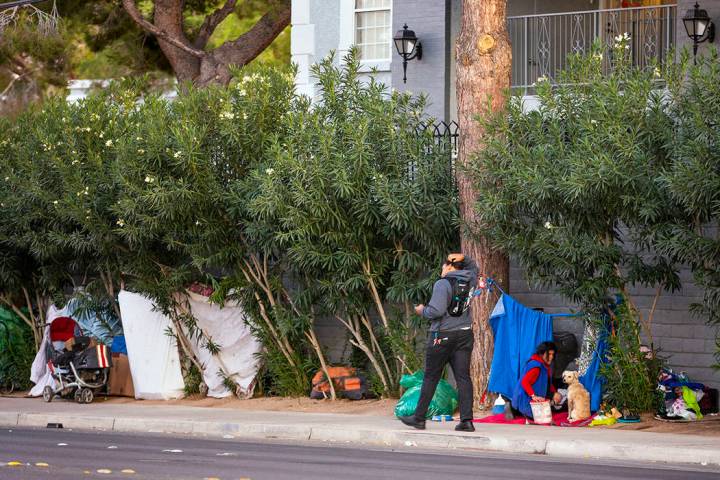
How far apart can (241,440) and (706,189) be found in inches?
221

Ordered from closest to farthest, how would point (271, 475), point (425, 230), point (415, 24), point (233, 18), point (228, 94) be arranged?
1. point (271, 475)
2. point (425, 230)
3. point (228, 94)
4. point (415, 24)
5. point (233, 18)

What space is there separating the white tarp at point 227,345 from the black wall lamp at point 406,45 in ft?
16.0

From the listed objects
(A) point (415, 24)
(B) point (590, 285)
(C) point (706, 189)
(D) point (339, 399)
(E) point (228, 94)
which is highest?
(A) point (415, 24)

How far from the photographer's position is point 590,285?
14.1m

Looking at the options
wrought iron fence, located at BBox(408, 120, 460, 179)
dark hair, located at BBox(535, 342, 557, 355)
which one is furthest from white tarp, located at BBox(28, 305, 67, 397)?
dark hair, located at BBox(535, 342, 557, 355)

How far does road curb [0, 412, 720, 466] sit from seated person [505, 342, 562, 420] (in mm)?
1539

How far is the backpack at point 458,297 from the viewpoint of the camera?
1334cm

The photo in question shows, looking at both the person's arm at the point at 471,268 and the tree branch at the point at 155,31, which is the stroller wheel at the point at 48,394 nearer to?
the person's arm at the point at 471,268

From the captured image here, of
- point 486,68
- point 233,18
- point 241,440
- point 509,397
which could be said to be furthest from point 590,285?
point 233,18

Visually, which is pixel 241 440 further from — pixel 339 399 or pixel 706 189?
pixel 706 189

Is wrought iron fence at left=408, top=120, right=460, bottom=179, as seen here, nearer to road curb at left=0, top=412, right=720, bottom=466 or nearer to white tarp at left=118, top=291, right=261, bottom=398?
road curb at left=0, top=412, right=720, bottom=466

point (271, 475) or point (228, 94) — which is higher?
point (228, 94)

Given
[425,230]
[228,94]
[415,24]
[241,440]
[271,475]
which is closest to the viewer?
[271,475]

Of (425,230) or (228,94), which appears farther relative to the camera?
(228,94)
